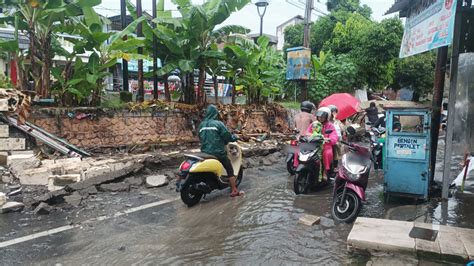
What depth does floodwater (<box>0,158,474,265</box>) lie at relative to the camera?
4418 mm

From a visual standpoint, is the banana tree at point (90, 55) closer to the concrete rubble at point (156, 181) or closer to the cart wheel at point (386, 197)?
the concrete rubble at point (156, 181)

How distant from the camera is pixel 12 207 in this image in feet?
20.5

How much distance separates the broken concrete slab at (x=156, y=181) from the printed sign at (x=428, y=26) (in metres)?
5.44

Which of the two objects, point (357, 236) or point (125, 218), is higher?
point (357, 236)

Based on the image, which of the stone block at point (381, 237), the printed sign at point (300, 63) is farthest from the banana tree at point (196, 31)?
the stone block at point (381, 237)

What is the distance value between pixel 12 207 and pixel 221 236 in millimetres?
3614

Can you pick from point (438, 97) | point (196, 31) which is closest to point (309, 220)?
point (438, 97)

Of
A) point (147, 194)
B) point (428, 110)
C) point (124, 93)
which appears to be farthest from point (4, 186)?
point (428, 110)

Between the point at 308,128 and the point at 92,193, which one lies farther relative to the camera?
the point at 308,128

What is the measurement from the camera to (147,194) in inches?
296

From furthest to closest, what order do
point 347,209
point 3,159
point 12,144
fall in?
1. point 12,144
2. point 3,159
3. point 347,209

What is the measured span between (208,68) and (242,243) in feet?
29.7

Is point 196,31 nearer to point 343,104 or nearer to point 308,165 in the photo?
point 343,104

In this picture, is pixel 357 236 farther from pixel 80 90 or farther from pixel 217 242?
pixel 80 90
